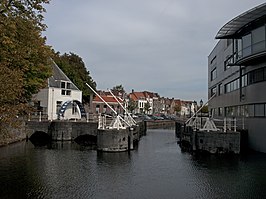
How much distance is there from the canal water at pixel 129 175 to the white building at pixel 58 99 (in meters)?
15.4

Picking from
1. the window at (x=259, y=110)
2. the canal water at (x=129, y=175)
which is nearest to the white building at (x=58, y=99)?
the canal water at (x=129, y=175)

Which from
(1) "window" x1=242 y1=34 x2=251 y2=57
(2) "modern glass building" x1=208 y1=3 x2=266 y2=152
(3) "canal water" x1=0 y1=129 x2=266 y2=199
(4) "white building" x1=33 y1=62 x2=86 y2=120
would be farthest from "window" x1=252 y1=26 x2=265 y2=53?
(4) "white building" x1=33 y1=62 x2=86 y2=120

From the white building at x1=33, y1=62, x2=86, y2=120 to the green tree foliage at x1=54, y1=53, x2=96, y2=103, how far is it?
564 centimetres

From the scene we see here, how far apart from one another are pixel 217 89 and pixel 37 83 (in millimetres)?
27166

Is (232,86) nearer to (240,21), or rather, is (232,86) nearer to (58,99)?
(240,21)

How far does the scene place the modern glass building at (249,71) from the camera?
2647cm

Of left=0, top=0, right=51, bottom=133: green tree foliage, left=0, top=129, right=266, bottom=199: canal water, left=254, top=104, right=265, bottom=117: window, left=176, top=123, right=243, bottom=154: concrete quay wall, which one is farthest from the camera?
left=176, top=123, right=243, bottom=154: concrete quay wall

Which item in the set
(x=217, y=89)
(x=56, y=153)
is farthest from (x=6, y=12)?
(x=217, y=89)

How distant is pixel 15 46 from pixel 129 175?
9426 millimetres

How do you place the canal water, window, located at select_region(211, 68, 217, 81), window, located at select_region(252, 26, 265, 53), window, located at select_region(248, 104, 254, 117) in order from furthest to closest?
window, located at select_region(211, 68, 217, 81) < window, located at select_region(248, 104, 254, 117) < window, located at select_region(252, 26, 265, 53) < the canal water

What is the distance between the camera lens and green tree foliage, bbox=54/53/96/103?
55.6 metres

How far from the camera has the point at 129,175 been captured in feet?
63.7

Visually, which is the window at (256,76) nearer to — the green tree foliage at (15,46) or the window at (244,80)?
the window at (244,80)

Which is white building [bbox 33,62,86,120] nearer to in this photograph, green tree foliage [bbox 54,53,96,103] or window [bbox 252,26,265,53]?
green tree foliage [bbox 54,53,96,103]
